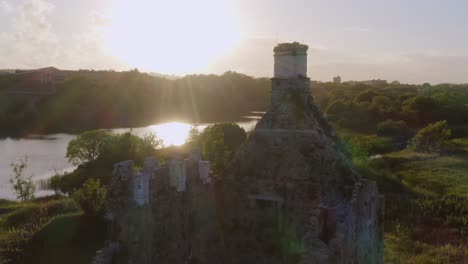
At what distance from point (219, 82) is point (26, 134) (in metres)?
48.1

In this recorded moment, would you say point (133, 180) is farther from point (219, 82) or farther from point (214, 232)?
point (219, 82)

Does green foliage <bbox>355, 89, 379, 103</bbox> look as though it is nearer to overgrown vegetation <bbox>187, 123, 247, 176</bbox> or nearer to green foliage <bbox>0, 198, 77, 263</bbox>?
overgrown vegetation <bbox>187, 123, 247, 176</bbox>

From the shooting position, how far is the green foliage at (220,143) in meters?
31.0

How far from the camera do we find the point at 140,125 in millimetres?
83438

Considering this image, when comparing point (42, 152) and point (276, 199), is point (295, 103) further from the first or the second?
point (42, 152)

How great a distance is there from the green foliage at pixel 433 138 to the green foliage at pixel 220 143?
1005 inches

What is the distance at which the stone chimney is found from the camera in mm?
11570

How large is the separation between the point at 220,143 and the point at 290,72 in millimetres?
21829

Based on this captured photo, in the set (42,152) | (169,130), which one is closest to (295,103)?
(42,152)

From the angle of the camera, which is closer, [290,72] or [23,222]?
[290,72]

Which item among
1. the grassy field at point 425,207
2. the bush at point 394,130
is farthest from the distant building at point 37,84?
the grassy field at point 425,207

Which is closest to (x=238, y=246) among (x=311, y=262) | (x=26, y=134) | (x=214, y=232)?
(x=214, y=232)

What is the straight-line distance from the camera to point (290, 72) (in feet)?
38.2

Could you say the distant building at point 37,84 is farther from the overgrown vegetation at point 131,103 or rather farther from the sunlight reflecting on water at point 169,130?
the sunlight reflecting on water at point 169,130
